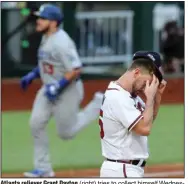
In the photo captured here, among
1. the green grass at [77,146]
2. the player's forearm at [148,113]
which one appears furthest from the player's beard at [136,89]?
the green grass at [77,146]

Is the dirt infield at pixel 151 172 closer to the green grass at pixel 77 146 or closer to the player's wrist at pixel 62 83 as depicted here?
the green grass at pixel 77 146

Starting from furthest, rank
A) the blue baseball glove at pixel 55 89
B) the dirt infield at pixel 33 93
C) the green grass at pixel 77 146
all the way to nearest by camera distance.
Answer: the dirt infield at pixel 33 93
the green grass at pixel 77 146
the blue baseball glove at pixel 55 89

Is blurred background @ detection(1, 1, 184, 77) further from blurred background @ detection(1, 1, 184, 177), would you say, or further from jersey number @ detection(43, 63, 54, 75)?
jersey number @ detection(43, 63, 54, 75)

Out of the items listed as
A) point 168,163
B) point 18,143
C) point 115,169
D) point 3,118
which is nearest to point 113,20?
point 3,118

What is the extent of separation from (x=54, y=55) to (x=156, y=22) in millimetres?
9761

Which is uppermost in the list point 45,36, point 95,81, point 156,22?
point 45,36

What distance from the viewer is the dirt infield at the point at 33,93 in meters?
Answer: 14.8

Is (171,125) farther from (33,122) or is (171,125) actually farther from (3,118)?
(33,122)

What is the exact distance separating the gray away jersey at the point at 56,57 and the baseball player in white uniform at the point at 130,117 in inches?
123

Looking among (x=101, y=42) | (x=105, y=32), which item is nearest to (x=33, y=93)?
(x=101, y=42)

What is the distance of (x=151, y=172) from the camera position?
8562 millimetres

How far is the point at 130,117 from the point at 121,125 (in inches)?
4.6

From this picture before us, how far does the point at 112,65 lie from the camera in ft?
57.0

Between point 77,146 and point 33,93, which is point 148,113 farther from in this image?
point 33,93
